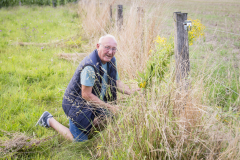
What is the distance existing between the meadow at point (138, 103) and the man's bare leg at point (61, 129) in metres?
0.07

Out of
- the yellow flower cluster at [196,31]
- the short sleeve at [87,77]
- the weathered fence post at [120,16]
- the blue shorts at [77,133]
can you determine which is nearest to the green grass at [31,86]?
the blue shorts at [77,133]

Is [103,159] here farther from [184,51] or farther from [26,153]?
[184,51]

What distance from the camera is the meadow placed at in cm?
143


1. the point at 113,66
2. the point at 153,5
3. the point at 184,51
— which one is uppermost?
the point at 153,5

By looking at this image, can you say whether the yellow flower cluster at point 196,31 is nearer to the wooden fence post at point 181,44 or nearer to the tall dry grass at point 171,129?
the wooden fence post at point 181,44

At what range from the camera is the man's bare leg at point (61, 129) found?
2221 millimetres

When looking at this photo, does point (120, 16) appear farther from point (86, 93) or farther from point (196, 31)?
point (86, 93)

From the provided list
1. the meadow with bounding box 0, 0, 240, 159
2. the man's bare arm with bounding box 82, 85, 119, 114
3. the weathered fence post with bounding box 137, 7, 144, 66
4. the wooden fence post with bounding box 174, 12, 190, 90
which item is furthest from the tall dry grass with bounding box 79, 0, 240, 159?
the weathered fence post with bounding box 137, 7, 144, 66

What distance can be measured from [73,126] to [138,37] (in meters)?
1.92

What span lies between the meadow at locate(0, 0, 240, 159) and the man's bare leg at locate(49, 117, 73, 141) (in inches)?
2.6

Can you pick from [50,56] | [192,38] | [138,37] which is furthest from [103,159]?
[50,56]

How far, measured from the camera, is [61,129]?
7.56 feet

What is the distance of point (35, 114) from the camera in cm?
248

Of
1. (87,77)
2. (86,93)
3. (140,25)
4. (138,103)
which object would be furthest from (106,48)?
(140,25)
